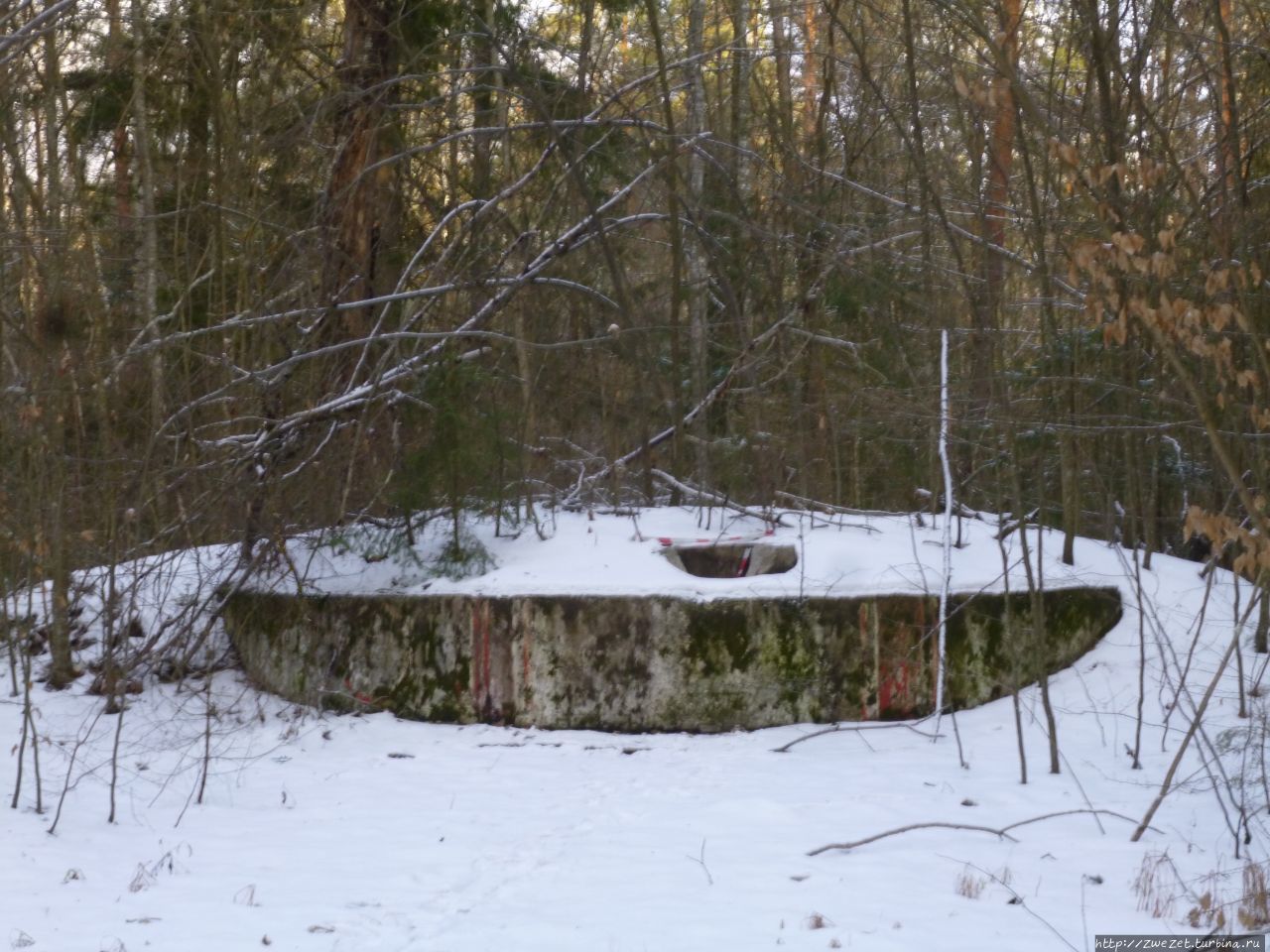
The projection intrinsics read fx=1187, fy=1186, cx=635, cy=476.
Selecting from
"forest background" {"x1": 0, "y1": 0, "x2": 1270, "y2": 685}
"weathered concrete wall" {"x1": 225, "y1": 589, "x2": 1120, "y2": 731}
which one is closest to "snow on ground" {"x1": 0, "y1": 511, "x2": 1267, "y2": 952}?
"weathered concrete wall" {"x1": 225, "y1": 589, "x2": 1120, "y2": 731}

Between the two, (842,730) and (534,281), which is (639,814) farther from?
(534,281)

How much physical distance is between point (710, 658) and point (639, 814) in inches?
71.0

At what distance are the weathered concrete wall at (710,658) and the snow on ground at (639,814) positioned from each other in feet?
0.52

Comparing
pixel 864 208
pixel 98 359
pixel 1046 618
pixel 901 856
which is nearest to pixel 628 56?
pixel 864 208

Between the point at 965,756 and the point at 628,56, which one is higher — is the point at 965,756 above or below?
below

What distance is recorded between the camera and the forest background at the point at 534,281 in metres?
7.18

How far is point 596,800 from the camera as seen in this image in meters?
5.89

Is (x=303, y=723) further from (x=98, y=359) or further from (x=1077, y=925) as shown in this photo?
(x=1077, y=925)

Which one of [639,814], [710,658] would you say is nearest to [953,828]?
[639,814]

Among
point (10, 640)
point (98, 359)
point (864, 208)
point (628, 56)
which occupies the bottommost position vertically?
point (10, 640)

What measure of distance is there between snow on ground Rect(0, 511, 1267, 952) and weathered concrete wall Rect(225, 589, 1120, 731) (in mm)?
160

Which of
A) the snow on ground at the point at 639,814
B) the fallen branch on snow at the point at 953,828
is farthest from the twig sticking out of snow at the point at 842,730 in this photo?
the fallen branch on snow at the point at 953,828

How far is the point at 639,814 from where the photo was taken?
5.64 meters

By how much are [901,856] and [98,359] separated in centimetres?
624
